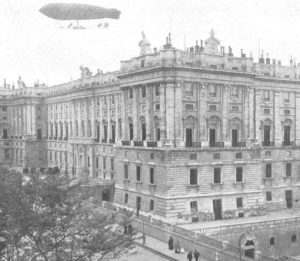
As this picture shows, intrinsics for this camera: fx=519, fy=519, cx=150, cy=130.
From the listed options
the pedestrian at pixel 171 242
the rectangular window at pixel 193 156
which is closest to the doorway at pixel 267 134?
the rectangular window at pixel 193 156

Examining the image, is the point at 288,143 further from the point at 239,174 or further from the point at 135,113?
the point at 135,113

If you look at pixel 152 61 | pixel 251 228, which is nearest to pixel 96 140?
pixel 152 61

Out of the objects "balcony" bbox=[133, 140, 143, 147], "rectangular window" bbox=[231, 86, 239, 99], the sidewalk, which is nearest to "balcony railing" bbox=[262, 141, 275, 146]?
"rectangular window" bbox=[231, 86, 239, 99]

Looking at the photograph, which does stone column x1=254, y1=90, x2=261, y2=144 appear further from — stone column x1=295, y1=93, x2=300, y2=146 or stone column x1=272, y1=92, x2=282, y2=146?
stone column x1=295, y1=93, x2=300, y2=146

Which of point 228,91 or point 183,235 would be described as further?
point 228,91

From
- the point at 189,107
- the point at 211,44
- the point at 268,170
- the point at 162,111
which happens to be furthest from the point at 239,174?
the point at 211,44

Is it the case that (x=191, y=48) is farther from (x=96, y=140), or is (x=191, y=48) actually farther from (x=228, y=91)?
(x=96, y=140)

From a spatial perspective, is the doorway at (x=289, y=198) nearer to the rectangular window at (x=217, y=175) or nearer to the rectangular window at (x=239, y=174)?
the rectangular window at (x=239, y=174)
